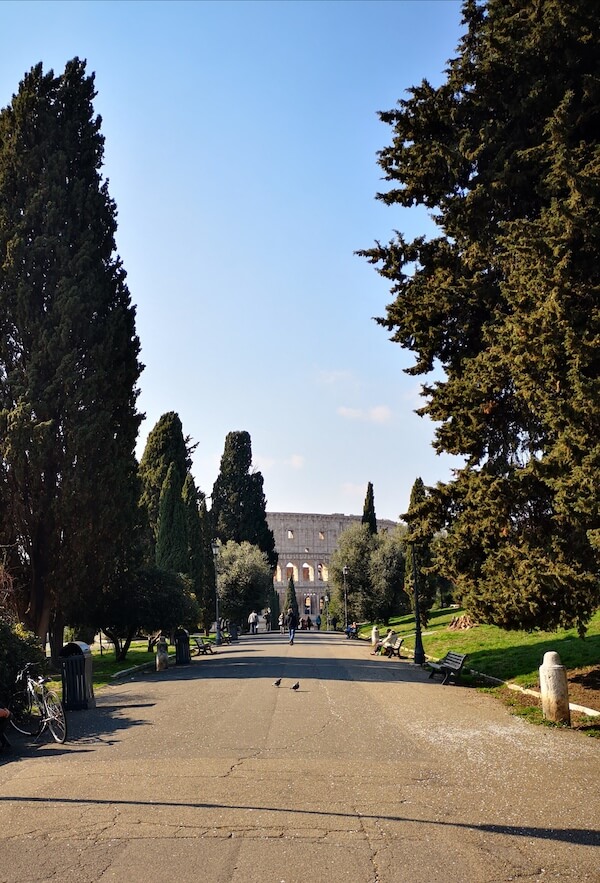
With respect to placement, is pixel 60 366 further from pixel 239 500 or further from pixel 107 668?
pixel 239 500

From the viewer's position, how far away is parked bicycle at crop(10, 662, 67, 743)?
10.7 metres

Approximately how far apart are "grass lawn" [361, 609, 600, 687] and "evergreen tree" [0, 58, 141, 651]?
1197cm

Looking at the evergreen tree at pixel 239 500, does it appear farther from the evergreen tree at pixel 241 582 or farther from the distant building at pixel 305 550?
the distant building at pixel 305 550

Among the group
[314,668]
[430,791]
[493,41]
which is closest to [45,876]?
[430,791]

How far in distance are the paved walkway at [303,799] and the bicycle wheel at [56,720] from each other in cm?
25

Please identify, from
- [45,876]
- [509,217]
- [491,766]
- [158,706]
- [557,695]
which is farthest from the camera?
[509,217]

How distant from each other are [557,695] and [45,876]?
852 centimetres

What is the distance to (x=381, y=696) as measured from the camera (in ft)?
50.5

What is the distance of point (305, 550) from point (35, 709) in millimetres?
126118

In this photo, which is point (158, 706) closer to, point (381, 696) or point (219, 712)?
point (219, 712)

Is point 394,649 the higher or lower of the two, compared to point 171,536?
lower

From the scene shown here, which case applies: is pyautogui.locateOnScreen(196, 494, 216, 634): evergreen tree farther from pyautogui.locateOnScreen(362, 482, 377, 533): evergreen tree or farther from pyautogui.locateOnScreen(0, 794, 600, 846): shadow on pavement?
pyautogui.locateOnScreen(0, 794, 600, 846): shadow on pavement

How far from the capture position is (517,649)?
21109 mm

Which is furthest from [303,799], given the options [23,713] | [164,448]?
[164,448]
